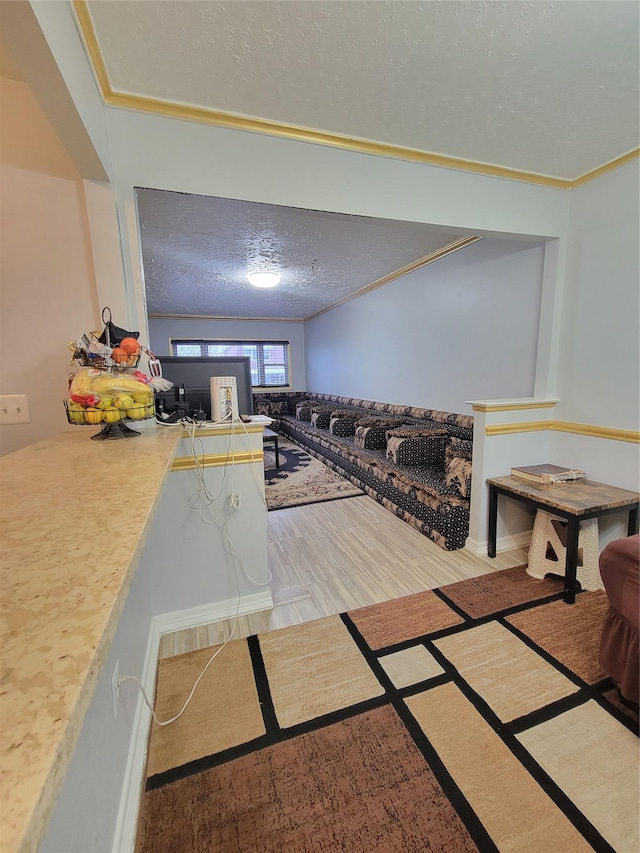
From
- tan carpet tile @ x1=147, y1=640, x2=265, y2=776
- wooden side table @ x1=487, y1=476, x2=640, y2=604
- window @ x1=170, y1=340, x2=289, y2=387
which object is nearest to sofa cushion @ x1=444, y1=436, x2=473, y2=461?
wooden side table @ x1=487, y1=476, x2=640, y2=604

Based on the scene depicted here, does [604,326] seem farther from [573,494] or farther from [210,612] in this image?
[210,612]

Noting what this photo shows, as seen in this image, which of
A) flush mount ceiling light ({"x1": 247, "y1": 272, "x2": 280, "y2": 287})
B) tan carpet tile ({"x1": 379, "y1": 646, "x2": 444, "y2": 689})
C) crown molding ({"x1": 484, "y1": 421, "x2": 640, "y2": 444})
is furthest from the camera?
flush mount ceiling light ({"x1": 247, "y1": 272, "x2": 280, "y2": 287})

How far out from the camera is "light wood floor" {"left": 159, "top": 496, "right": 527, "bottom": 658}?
1.85 metres

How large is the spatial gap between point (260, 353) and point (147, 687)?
22.0 ft

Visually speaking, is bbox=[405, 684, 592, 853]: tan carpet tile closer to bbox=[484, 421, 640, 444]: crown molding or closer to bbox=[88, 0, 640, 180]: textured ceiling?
bbox=[484, 421, 640, 444]: crown molding

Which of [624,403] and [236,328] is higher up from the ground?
[236,328]

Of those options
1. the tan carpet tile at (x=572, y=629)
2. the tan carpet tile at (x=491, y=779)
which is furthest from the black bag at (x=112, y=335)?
the tan carpet tile at (x=572, y=629)

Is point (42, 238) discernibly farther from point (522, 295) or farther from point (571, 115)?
point (522, 295)

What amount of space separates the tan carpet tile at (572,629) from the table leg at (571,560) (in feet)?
0.19

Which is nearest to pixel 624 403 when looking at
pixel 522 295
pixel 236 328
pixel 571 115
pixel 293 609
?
pixel 522 295

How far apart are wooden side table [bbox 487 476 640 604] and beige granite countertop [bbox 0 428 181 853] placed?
6.69 ft

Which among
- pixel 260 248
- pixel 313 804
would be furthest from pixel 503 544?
pixel 260 248

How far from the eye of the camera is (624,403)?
2.10 meters

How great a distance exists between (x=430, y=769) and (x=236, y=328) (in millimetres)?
7132
